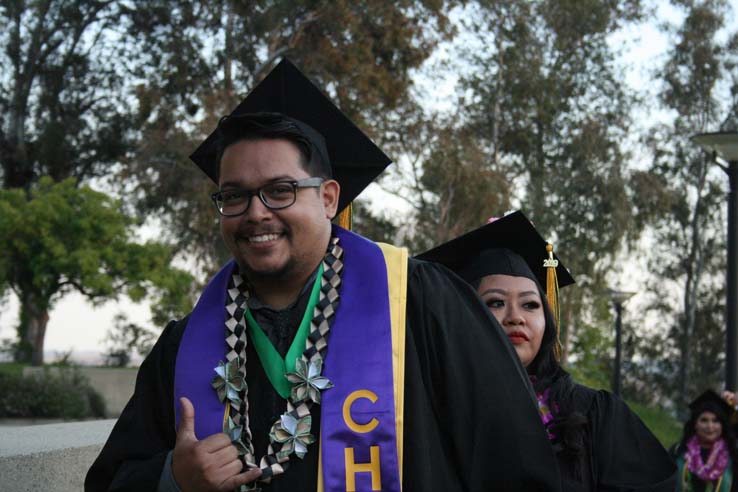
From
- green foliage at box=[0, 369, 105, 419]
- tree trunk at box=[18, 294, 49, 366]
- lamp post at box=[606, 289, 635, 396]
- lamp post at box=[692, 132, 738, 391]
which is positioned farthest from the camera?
tree trunk at box=[18, 294, 49, 366]

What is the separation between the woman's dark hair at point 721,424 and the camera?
29.6 feet

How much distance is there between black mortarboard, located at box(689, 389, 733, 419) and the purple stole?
7.00 m

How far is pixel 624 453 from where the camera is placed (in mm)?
4266

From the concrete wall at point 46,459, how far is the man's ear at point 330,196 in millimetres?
1539

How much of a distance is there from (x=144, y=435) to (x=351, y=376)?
2.02ft

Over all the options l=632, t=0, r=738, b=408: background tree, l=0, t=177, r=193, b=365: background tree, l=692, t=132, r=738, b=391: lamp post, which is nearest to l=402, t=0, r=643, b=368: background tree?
l=632, t=0, r=738, b=408: background tree

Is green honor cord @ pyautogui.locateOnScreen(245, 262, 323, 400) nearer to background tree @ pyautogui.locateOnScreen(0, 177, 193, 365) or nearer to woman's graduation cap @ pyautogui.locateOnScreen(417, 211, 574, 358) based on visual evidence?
woman's graduation cap @ pyautogui.locateOnScreen(417, 211, 574, 358)

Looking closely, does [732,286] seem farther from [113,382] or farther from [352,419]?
[113,382]

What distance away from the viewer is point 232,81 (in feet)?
86.5

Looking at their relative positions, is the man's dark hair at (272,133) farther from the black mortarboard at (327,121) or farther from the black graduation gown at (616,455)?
the black graduation gown at (616,455)

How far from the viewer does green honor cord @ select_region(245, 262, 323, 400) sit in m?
2.82

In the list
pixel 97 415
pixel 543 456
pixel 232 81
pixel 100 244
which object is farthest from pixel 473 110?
pixel 543 456

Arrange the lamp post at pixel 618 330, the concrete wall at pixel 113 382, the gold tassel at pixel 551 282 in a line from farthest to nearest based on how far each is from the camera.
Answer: the concrete wall at pixel 113 382
the lamp post at pixel 618 330
the gold tassel at pixel 551 282

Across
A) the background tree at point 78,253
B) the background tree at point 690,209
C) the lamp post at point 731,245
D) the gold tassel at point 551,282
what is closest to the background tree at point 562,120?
the background tree at point 690,209
